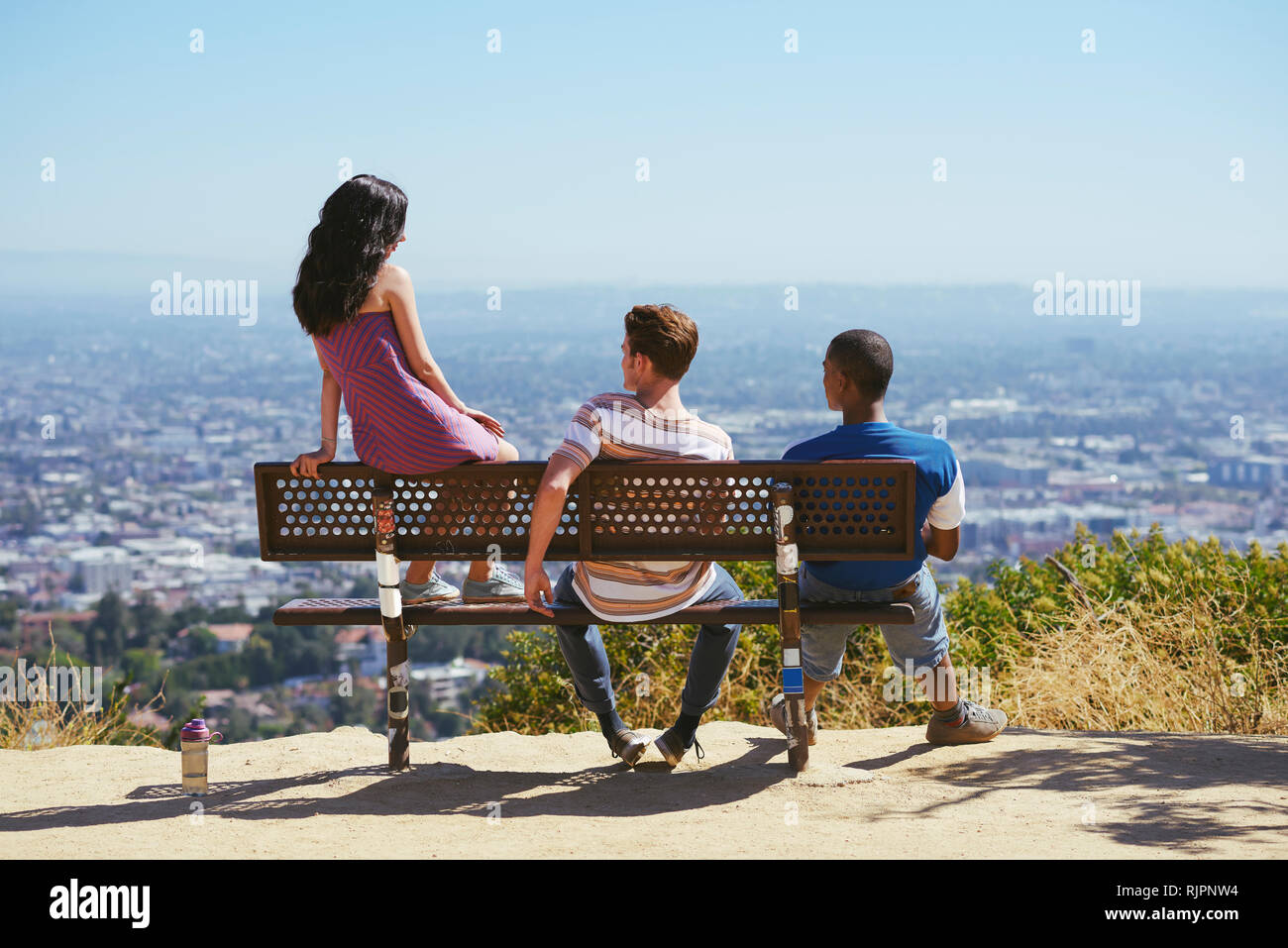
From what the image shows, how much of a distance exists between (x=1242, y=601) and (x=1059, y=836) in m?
3.41

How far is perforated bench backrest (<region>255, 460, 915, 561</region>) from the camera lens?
394 centimetres

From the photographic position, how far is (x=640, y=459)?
400 centimetres

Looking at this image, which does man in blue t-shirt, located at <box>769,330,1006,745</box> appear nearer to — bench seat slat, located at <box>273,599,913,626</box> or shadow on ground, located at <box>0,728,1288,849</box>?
bench seat slat, located at <box>273,599,913,626</box>

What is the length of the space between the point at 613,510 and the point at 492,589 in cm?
65

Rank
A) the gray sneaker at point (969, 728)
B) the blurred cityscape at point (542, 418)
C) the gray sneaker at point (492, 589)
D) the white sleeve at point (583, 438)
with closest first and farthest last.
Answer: the white sleeve at point (583, 438) → the gray sneaker at point (492, 589) → the gray sneaker at point (969, 728) → the blurred cityscape at point (542, 418)

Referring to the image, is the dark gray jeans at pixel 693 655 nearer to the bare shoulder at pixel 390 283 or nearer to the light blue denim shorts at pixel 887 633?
the light blue denim shorts at pixel 887 633

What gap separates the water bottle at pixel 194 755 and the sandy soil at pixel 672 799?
86mm

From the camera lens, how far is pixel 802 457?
4066 mm

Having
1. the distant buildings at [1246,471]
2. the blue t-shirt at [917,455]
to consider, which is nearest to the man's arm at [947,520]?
the blue t-shirt at [917,455]

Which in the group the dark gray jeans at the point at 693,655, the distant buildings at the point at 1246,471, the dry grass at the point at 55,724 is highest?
the dark gray jeans at the point at 693,655

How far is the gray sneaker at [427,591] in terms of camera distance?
4.33 meters
